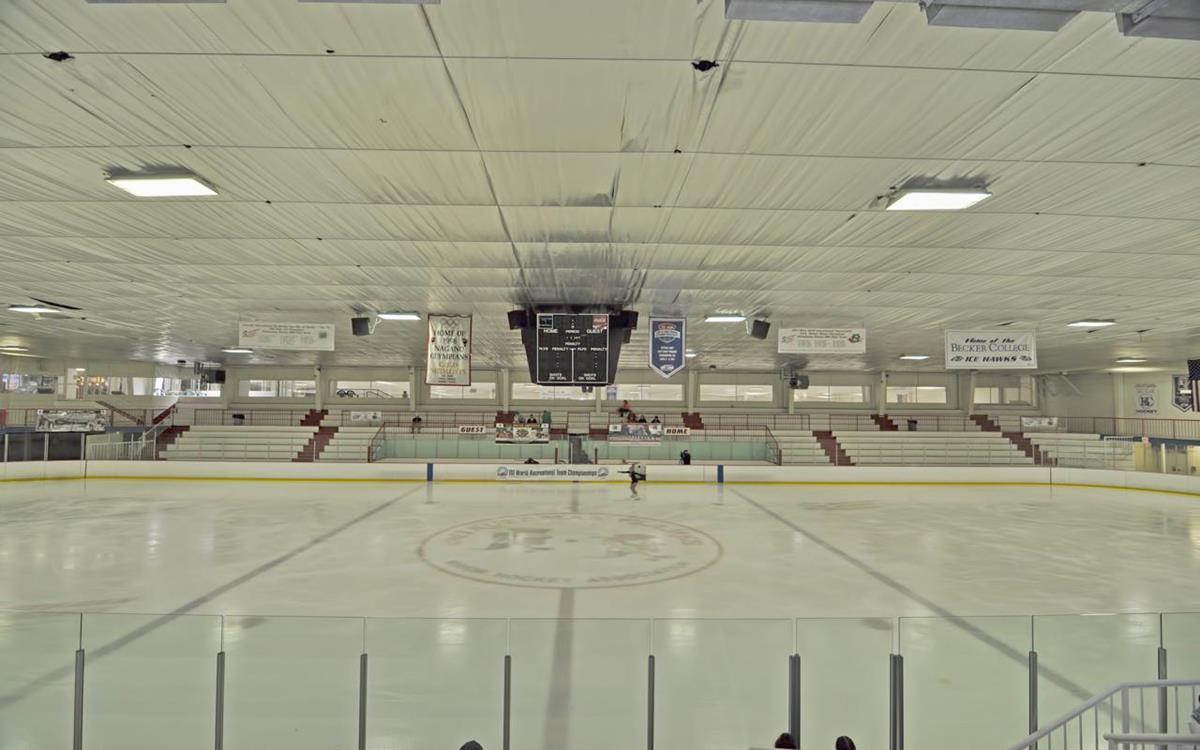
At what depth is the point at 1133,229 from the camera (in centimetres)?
745

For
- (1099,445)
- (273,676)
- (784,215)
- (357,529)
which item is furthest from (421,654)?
(1099,445)

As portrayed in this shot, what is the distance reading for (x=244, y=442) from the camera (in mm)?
22750

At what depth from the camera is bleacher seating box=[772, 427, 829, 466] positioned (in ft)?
74.9

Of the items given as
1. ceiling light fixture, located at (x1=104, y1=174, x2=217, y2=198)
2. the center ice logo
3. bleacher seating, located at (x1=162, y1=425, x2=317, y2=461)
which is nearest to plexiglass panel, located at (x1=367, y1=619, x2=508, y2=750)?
the center ice logo

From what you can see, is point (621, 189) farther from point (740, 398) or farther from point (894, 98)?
point (740, 398)

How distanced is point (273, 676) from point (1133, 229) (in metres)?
10.5

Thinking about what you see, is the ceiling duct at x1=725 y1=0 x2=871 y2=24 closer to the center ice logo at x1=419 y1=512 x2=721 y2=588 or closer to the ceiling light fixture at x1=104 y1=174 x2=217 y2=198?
the ceiling light fixture at x1=104 y1=174 x2=217 y2=198

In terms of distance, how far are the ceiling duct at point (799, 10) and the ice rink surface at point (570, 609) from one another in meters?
3.46

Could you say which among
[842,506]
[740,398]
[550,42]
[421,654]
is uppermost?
[550,42]

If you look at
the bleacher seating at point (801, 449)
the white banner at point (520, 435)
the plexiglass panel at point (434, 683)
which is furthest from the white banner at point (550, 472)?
the plexiglass panel at point (434, 683)

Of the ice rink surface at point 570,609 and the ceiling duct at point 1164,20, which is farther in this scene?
the ice rink surface at point 570,609

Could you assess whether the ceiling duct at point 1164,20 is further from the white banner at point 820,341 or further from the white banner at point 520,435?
the white banner at point 520,435

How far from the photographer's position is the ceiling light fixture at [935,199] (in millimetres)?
6055

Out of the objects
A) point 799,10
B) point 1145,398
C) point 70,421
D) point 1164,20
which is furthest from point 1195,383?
point 70,421
